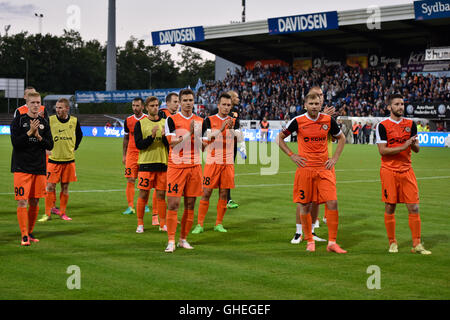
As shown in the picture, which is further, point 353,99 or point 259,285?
point 353,99

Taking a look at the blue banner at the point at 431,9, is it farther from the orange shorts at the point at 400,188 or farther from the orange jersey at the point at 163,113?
the orange shorts at the point at 400,188

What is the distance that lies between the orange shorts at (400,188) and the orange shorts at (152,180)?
11.9 ft

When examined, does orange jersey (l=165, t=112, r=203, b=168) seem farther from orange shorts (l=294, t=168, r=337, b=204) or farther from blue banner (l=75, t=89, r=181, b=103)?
blue banner (l=75, t=89, r=181, b=103)

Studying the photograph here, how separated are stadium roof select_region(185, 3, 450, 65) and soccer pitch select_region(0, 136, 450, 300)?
3451cm

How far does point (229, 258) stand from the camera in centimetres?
784

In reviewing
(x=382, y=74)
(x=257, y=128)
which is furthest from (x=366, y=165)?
(x=382, y=74)

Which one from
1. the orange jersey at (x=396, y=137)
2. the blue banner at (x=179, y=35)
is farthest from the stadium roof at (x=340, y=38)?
the orange jersey at (x=396, y=137)

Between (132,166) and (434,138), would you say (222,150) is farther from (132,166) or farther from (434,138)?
(434,138)

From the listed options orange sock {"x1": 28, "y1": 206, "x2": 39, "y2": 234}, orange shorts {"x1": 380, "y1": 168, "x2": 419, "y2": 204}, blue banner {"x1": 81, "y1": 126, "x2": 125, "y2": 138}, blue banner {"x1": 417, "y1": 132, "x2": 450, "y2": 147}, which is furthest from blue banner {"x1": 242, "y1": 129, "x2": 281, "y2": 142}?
orange shorts {"x1": 380, "y1": 168, "x2": 419, "y2": 204}

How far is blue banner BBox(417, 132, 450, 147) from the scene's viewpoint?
3770 centimetres

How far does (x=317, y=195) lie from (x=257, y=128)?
38809 mm

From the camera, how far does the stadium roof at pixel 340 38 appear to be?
45.3 metres

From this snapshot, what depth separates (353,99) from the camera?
48312 mm
